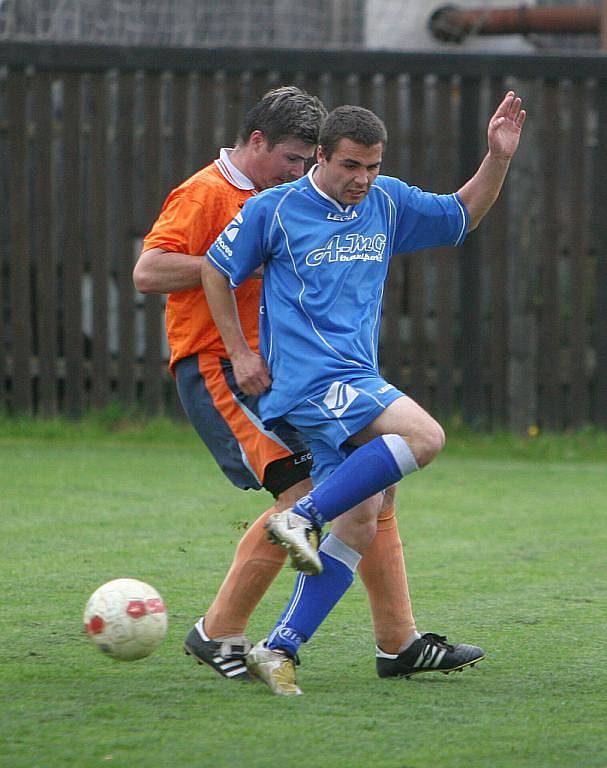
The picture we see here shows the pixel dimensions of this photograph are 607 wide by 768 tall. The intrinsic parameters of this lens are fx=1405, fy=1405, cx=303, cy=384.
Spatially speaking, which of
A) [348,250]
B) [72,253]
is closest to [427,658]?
[348,250]

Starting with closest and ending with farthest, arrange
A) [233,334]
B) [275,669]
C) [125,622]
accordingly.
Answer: [275,669] < [125,622] < [233,334]

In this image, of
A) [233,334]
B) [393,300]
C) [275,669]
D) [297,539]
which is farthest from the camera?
[393,300]

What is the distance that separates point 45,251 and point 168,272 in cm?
605

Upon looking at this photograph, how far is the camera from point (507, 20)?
1295 centimetres

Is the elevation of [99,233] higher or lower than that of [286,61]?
lower

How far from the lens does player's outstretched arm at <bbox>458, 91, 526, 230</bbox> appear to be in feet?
14.8

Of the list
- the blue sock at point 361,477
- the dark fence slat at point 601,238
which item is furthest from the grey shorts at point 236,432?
the dark fence slat at point 601,238

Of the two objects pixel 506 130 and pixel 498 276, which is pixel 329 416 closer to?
pixel 506 130

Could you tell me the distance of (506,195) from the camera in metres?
10.2

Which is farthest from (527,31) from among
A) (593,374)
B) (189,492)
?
(189,492)

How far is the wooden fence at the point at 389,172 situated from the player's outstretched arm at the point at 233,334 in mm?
5870

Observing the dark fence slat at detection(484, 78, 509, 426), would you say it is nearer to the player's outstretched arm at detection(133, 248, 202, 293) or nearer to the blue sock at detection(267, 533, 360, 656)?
the player's outstretched arm at detection(133, 248, 202, 293)

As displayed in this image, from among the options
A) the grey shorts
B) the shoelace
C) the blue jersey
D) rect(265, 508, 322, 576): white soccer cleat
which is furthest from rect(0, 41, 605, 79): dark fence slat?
rect(265, 508, 322, 576): white soccer cleat

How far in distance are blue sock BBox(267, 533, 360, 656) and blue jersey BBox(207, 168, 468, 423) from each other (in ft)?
1.47
